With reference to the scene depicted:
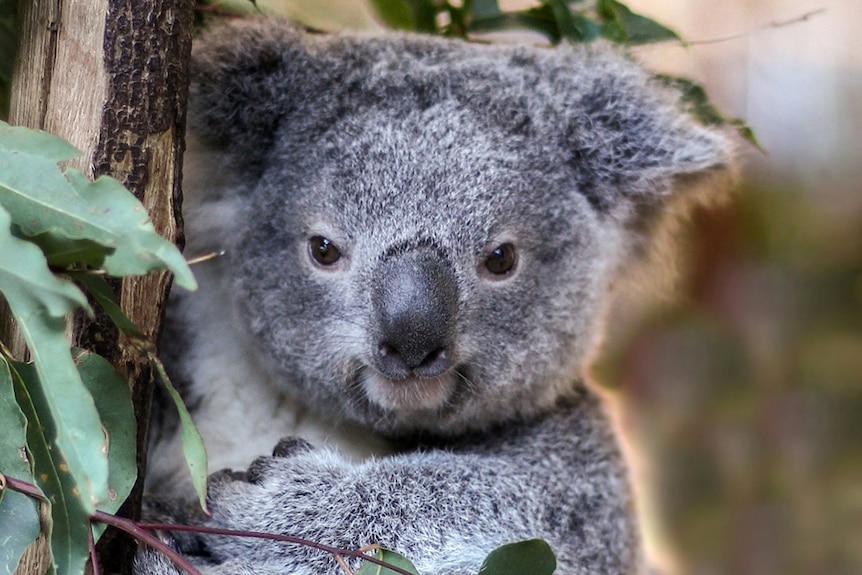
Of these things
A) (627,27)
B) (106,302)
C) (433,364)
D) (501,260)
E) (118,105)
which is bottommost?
(433,364)

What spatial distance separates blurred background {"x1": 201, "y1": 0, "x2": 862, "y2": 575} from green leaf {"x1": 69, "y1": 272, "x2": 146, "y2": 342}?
375 centimetres

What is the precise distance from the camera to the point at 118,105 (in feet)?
4.66

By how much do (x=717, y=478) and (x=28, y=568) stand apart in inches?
176

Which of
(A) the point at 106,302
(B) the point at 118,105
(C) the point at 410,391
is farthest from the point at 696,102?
(A) the point at 106,302

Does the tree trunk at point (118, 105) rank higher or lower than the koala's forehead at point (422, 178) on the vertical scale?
higher

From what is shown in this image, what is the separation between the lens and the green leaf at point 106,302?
1272 millimetres

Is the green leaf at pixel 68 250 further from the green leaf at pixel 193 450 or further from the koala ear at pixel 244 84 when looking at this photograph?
the koala ear at pixel 244 84

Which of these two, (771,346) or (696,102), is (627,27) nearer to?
(696,102)

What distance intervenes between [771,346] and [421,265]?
384 centimetres

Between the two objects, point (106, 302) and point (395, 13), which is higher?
point (395, 13)

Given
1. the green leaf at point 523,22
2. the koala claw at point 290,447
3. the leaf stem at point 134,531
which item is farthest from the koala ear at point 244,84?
the leaf stem at point 134,531

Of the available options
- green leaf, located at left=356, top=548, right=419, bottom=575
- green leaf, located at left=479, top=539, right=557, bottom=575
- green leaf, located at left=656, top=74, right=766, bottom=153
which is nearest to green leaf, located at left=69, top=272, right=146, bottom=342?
green leaf, located at left=356, top=548, right=419, bottom=575

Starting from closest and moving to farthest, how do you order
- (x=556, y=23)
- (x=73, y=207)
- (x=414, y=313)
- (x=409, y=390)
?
1. (x=73, y=207)
2. (x=414, y=313)
3. (x=409, y=390)
4. (x=556, y=23)

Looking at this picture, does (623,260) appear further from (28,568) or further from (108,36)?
(28,568)
